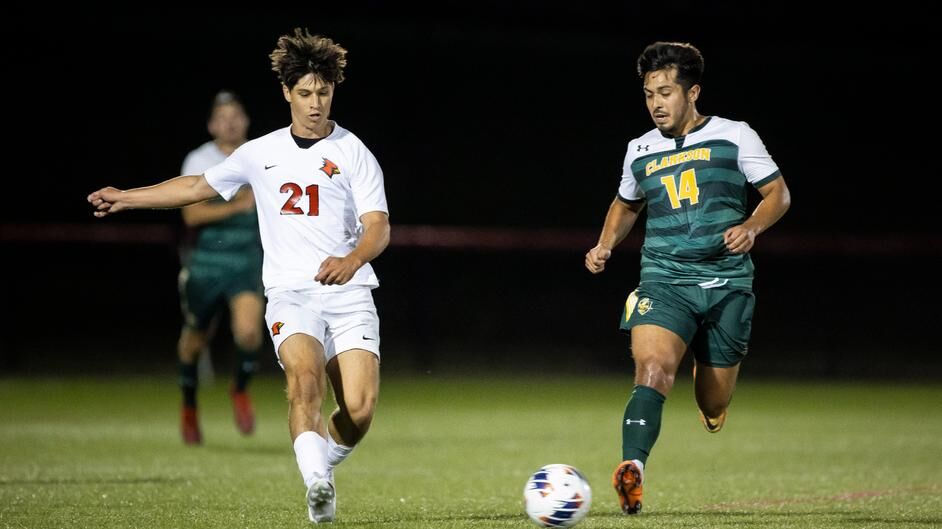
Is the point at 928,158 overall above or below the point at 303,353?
below

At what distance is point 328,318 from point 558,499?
142 cm

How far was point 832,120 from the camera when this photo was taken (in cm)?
2538

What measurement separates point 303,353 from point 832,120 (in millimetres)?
21152

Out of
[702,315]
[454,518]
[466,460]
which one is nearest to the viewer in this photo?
[454,518]

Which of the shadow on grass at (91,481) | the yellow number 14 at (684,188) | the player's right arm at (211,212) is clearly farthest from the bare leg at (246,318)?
the yellow number 14 at (684,188)

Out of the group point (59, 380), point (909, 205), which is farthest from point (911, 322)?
point (59, 380)

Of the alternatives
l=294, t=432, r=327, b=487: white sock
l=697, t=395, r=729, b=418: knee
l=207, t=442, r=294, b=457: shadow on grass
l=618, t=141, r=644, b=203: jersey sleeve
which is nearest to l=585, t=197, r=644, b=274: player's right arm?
l=618, t=141, r=644, b=203: jersey sleeve

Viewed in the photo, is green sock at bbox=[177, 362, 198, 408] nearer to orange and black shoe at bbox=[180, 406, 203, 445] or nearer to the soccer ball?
orange and black shoe at bbox=[180, 406, 203, 445]

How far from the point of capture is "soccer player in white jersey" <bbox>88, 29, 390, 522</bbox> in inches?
239

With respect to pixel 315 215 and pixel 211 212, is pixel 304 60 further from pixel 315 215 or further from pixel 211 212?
pixel 211 212

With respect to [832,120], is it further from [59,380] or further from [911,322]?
[59,380]

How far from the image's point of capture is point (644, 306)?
6344 millimetres

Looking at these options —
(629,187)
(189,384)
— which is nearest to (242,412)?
(189,384)

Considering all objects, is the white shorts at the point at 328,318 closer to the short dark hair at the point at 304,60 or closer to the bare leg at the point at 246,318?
the short dark hair at the point at 304,60
